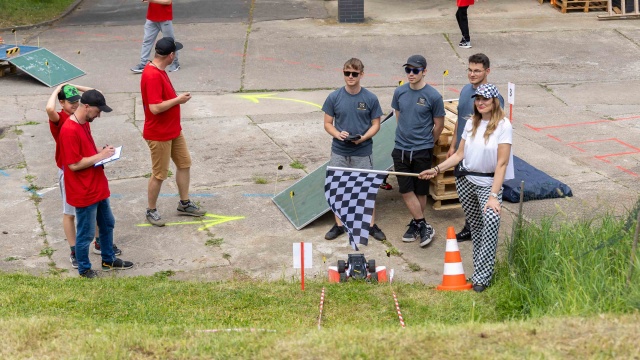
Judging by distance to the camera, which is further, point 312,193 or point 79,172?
point 312,193

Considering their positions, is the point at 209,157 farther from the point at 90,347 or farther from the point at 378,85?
the point at 90,347

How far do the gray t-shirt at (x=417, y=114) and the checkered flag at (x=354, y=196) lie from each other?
1.94ft

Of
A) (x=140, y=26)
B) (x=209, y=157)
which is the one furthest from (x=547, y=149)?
(x=140, y=26)

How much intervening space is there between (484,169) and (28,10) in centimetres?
1568

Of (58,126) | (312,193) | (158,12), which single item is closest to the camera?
(58,126)

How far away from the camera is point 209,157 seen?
11.5 meters

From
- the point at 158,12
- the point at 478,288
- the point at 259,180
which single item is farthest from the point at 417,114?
the point at 158,12

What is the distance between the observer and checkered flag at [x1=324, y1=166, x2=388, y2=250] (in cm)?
791

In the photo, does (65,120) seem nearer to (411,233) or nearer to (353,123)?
(353,123)

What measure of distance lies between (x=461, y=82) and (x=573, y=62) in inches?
103

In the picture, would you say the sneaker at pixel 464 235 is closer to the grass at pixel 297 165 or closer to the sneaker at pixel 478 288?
the sneaker at pixel 478 288

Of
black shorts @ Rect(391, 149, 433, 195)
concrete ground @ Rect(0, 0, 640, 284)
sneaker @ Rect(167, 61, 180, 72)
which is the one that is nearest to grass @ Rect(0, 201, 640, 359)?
concrete ground @ Rect(0, 0, 640, 284)

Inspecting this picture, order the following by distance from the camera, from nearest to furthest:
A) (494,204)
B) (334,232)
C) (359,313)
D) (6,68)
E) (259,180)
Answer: (359,313)
(494,204)
(334,232)
(259,180)
(6,68)

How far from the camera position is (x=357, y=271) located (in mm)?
7641
